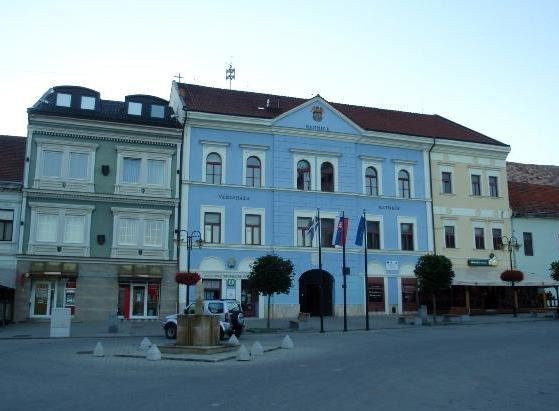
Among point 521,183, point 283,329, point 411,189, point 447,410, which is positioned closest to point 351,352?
point 447,410

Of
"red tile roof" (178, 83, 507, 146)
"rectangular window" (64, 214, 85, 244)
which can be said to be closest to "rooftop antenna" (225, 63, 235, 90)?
"red tile roof" (178, 83, 507, 146)

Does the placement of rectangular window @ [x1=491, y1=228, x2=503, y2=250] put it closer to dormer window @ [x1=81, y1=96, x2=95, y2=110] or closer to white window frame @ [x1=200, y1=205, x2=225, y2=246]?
white window frame @ [x1=200, y1=205, x2=225, y2=246]

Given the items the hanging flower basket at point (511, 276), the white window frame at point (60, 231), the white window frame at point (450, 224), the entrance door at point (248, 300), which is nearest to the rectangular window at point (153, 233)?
the white window frame at point (60, 231)

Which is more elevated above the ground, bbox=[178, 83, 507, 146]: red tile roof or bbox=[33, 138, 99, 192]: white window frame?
bbox=[178, 83, 507, 146]: red tile roof

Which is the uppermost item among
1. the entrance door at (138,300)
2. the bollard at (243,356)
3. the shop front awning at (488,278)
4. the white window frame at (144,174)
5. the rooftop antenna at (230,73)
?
Result: the rooftop antenna at (230,73)

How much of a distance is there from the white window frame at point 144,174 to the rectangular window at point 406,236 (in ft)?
56.6

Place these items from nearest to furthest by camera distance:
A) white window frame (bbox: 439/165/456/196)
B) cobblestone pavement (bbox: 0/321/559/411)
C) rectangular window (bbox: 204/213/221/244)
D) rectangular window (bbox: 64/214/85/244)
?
cobblestone pavement (bbox: 0/321/559/411) < rectangular window (bbox: 64/214/85/244) < rectangular window (bbox: 204/213/221/244) < white window frame (bbox: 439/165/456/196)

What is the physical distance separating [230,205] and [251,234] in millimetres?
2403

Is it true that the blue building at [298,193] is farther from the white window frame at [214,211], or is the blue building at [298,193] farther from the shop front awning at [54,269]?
the shop front awning at [54,269]

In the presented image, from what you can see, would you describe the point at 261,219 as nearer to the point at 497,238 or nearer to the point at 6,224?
the point at 6,224

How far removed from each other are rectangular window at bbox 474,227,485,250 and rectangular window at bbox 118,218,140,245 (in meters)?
25.6

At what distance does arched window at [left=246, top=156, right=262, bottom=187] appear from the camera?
3850 cm

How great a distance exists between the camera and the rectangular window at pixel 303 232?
3870 centimetres

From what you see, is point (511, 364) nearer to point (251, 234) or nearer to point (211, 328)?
point (211, 328)
